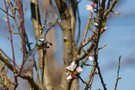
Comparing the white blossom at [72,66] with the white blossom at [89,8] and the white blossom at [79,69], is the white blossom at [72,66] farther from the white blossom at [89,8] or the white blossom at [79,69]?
the white blossom at [89,8]

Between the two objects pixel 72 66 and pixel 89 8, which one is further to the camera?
pixel 72 66

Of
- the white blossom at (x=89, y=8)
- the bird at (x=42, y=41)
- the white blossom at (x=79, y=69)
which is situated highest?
the white blossom at (x=89, y=8)

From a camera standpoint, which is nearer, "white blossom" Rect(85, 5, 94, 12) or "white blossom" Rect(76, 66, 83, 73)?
"white blossom" Rect(85, 5, 94, 12)

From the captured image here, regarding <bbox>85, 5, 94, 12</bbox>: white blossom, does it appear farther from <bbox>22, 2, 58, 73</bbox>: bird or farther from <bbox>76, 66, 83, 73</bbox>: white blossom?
<bbox>76, 66, 83, 73</bbox>: white blossom

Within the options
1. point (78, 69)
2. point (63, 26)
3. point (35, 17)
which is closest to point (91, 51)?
point (78, 69)

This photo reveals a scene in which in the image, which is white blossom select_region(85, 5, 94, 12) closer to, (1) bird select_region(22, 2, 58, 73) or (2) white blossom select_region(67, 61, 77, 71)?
(1) bird select_region(22, 2, 58, 73)

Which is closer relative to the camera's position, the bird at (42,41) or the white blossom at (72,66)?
the bird at (42,41)

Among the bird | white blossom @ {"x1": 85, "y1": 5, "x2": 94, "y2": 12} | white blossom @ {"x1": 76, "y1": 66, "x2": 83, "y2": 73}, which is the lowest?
white blossom @ {"x1": 76, "y1": 66, "x2": 83, "y2": 73}

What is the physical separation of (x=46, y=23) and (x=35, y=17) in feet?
1.29

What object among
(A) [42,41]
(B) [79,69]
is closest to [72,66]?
(B) [79,69]

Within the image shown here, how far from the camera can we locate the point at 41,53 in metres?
1.68

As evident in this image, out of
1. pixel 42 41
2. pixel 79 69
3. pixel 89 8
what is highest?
pixel 89 8

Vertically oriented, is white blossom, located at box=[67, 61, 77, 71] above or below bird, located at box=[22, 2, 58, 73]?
below

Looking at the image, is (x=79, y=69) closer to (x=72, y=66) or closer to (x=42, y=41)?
(x=72, y=66)
